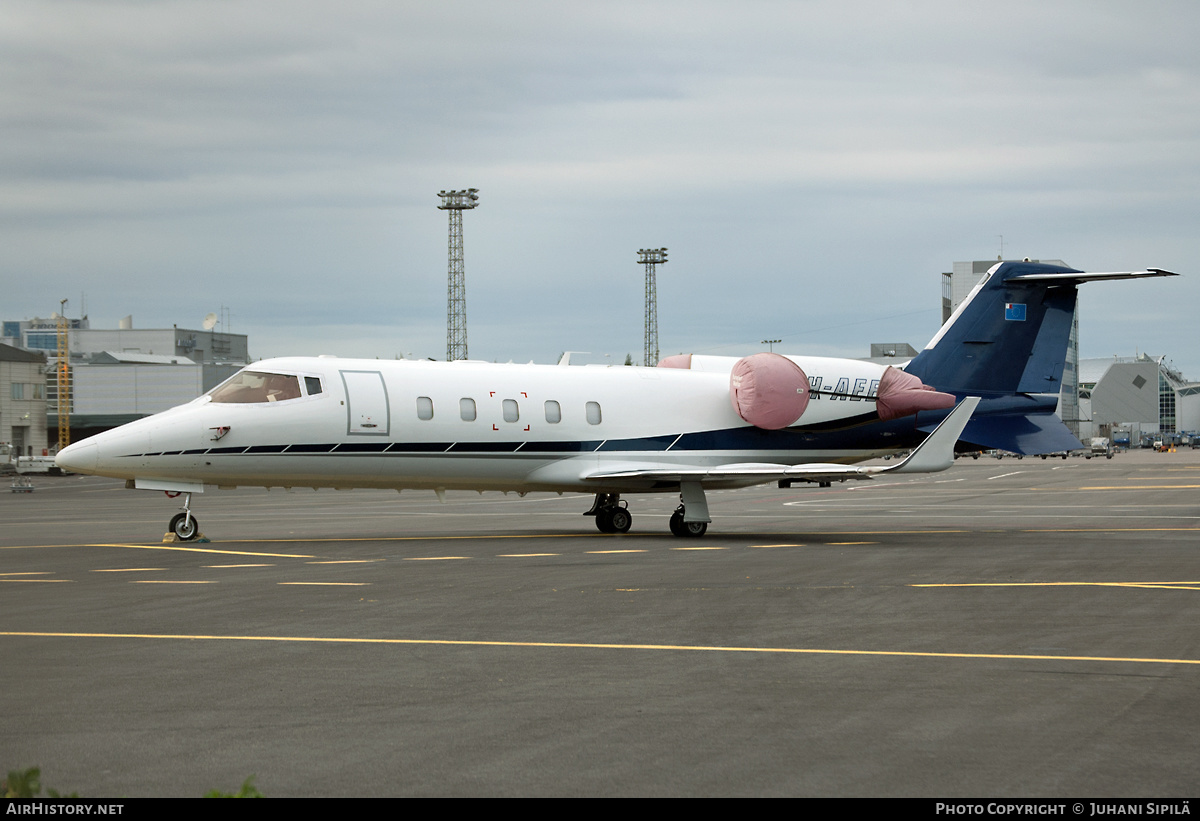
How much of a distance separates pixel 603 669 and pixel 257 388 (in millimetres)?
14679

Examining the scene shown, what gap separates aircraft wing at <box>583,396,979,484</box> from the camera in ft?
73.4

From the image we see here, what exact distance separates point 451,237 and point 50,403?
49.1 m


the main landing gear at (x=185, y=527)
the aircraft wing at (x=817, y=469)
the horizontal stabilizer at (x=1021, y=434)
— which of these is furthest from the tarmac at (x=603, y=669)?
the horizontal stabilizer at (x=1021, y=434)

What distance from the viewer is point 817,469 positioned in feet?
77.0

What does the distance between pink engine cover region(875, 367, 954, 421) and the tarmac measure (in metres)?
5.47

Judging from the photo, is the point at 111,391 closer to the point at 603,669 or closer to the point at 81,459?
the point at 81,459

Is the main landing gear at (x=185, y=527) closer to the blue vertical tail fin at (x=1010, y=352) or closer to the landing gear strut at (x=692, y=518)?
the landing gear strut at (x=692, y=518)

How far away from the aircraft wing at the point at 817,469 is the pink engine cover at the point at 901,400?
125 inches

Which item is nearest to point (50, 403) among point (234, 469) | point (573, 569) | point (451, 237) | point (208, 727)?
point (451, 237)

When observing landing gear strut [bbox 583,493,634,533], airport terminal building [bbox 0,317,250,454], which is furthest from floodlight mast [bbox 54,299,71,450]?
landing gear strut [bbox 583,493,634,533]

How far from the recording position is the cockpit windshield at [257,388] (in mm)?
22812

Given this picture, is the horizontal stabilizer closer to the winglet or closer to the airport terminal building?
the winglet

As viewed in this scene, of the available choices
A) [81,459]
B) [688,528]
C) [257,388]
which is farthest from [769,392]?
[81,459]

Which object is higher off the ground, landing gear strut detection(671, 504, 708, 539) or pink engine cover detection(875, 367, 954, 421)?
pink engine cover detection(875, 367, 954, 421)
